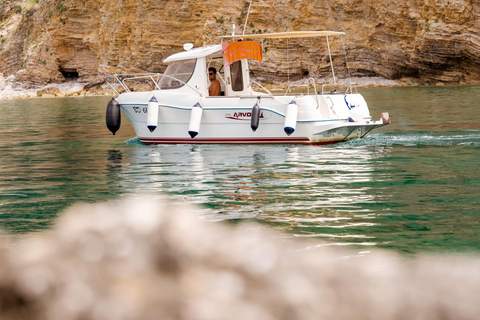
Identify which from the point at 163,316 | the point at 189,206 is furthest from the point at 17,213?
the point at 163,316

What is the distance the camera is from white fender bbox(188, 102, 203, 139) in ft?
42.7

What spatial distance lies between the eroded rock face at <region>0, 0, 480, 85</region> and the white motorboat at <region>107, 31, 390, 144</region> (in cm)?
3333

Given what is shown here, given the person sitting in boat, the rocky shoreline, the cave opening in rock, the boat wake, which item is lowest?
the boat wake

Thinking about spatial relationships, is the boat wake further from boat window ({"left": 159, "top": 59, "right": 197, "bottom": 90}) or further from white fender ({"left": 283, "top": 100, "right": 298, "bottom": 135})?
boat window ({"left": 159, "top": 59, "right": 197, "bottom": 90})

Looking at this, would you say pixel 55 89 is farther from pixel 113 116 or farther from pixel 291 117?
pixel 291 117

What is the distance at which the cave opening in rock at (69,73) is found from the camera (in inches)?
2527

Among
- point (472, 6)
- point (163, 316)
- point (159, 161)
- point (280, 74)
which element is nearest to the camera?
point (163, 316)

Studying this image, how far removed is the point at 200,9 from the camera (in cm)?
5572

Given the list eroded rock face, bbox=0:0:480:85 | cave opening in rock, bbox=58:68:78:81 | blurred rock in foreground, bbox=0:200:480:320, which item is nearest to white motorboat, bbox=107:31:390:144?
blurred rock in foreground, bbox=0:200:480:320

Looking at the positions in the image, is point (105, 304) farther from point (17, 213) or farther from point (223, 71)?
point (223, 71)

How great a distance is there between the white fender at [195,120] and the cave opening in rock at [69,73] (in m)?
54.6

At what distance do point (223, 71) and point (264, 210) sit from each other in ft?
26.5

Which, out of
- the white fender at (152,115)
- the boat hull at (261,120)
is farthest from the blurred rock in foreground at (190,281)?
the white fender at (152,115)

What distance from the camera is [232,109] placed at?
1306 cm
